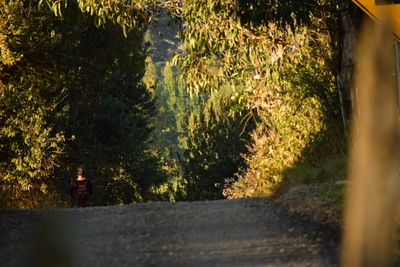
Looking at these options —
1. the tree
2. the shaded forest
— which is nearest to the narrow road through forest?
the shaded forest

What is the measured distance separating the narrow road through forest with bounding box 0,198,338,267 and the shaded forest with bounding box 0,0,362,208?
14.0 feet

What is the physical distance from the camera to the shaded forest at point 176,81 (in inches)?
667

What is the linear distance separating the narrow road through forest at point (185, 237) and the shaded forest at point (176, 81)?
4.27 meters

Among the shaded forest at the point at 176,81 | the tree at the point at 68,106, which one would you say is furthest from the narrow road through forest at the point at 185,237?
the tree at the point at 68,106

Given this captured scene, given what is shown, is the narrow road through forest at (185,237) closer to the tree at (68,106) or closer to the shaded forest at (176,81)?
the shaded forest at (176,81)

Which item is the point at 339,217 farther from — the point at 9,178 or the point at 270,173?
the point at 9,178

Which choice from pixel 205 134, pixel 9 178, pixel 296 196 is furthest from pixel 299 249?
pixel 205 134

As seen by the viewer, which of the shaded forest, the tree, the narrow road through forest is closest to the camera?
the narrow road through forest

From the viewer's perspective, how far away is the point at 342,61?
1598 centimetres

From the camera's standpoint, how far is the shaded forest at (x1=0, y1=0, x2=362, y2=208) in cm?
1694

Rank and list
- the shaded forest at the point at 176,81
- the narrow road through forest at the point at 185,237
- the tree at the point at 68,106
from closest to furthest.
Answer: the narrow road through forest at the point at 185,237, the shaded forest at the point at 176,81, the tree at the point at 68,106

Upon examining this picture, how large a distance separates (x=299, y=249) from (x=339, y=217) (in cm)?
216

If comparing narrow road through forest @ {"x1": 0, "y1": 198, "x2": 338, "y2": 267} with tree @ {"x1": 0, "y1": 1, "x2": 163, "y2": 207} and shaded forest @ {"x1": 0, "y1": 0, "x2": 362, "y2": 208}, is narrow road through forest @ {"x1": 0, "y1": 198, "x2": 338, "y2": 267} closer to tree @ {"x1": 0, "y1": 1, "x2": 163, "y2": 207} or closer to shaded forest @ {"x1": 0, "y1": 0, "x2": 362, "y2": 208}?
shaded forest @ {"x1": 0, "y1": 0, "x2": 362, "y2": 208}

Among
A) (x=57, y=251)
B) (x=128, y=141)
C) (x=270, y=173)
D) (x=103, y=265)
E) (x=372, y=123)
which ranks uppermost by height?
(x=372, y=123)
